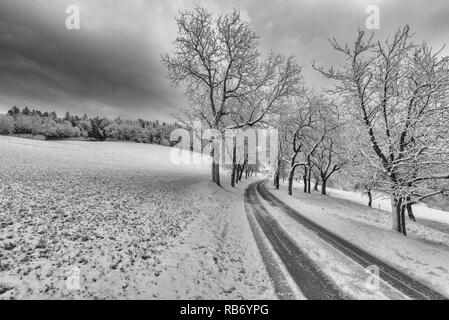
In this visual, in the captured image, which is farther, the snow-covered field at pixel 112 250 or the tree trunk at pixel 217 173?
the tree trunk at pixel 217 173

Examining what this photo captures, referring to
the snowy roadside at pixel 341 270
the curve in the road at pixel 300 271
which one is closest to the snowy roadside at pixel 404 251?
the snowy roadside at pixel 341 270

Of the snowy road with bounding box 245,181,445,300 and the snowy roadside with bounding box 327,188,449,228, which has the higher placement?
the snowy road with bounding box 245,181,445,300

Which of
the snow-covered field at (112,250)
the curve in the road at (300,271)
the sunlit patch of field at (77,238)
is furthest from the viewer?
the curve in the road at (300,271)

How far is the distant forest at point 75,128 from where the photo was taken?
278 feet

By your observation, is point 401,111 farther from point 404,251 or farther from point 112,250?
point 112,250

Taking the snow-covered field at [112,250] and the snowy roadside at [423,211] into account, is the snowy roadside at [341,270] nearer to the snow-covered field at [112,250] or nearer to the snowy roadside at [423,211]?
the snow-covered field at [112,250]

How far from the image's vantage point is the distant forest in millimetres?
84812

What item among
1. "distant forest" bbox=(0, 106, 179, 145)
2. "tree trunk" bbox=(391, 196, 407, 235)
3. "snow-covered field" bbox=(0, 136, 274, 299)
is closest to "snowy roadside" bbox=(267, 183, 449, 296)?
"tree trunk" bbox=(391, 196, 407, 235)

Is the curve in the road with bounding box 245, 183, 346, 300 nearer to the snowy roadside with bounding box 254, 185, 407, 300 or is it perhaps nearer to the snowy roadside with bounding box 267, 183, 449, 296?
the snowy roadside with bounding box 254, 185, 407, 300

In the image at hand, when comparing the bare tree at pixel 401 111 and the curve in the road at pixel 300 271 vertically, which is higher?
the bare tree at pixel 401 111

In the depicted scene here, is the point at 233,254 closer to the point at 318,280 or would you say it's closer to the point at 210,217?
the point at 318,280

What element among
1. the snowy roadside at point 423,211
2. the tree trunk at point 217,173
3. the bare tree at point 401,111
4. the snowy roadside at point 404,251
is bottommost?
the snowy roadside at point 423,211

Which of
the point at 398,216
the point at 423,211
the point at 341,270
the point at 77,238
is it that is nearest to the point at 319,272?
the point at 341,270
